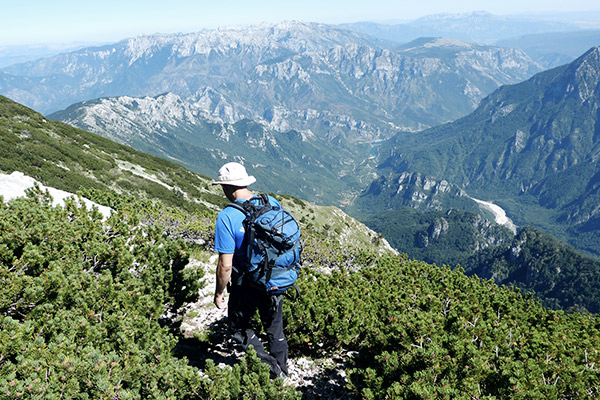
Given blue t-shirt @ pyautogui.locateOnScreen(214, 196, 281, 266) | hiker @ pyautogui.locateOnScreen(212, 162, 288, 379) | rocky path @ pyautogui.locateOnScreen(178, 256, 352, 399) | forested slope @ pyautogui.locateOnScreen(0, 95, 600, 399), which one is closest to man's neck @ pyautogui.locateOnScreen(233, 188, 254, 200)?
hiker @ pyautogui.locateOnScreen(212, 162, 288, 379)

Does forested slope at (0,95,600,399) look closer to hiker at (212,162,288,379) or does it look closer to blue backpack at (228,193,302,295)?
hiker at (212,162,288,379)

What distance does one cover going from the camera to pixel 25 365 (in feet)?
15.5

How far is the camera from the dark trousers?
7.79 metres

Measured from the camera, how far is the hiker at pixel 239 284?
22.9ft

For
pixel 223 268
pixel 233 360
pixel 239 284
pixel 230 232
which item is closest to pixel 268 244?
pixel 230 232

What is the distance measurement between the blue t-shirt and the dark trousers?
3.71 feet

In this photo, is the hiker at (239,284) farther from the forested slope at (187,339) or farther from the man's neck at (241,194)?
the forested slope at (187,339)

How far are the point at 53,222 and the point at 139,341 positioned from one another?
615cm

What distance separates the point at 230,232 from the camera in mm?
6992

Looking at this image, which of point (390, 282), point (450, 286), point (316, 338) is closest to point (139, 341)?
point (316, 338)

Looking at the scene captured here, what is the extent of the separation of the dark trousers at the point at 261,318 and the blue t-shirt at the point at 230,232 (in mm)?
1132

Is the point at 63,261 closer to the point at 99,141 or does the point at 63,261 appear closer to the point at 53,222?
the point at 53,222

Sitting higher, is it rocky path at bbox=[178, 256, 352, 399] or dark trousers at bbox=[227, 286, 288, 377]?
dark trousers at bbox=[227, 286, 288, 377]

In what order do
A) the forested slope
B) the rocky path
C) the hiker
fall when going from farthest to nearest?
the rocky path, the hiker, the forested slope
